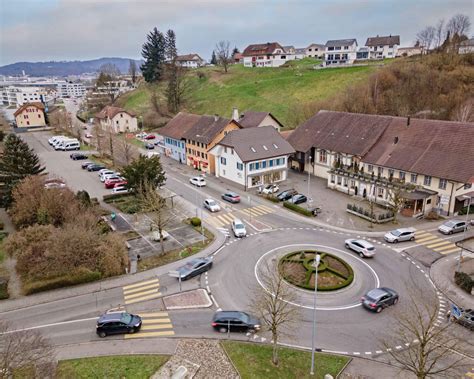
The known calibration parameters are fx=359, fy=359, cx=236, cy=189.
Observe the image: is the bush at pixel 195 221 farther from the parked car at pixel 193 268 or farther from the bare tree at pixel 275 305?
the bare tree at pixel 275 305

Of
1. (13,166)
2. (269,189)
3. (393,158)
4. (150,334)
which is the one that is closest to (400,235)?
(393,158)

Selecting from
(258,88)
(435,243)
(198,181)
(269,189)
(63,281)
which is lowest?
(435,243)

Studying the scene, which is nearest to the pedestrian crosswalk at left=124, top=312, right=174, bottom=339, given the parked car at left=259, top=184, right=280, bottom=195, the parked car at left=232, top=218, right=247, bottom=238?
the parked car at left=232, top=218, right=247, bottom=238

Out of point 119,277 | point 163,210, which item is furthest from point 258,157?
→ point 119,277

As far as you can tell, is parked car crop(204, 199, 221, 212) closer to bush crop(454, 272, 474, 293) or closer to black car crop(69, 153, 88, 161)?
bush crop(454, 272, 474, 293)

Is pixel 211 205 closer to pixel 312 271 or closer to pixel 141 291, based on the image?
pixel 312 271

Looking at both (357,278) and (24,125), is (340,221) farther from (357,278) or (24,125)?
(24,125)

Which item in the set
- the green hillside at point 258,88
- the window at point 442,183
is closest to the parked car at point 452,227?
the window at point 442,183
